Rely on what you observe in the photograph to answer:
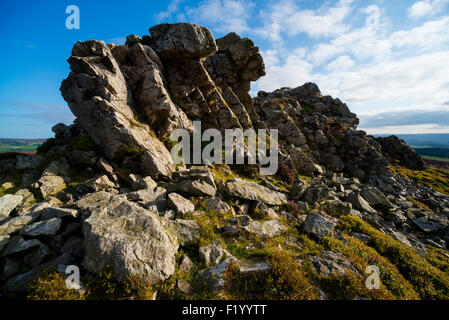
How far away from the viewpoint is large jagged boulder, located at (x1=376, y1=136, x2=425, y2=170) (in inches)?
2619

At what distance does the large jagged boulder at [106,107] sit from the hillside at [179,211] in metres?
0.13

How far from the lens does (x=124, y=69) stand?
1992 cm

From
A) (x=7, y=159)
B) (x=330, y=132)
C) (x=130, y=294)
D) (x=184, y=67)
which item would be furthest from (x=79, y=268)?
(x=330, y=132)

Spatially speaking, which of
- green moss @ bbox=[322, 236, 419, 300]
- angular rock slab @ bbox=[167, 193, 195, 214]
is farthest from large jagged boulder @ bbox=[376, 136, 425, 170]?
angular rock slab @ bbox=[167, 193, 195, 214]

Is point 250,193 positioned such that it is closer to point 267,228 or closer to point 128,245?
point 267,228

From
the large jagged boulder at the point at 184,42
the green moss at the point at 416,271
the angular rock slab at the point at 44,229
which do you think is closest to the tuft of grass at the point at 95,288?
the angular rock slab at the point at 44,229

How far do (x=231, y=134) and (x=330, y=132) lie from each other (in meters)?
35.5

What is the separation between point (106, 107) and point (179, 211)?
1299cm

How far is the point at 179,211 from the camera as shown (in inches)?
419

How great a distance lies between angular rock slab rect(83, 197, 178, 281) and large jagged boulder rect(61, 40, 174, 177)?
8.13 meters

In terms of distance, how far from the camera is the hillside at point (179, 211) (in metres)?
6.57

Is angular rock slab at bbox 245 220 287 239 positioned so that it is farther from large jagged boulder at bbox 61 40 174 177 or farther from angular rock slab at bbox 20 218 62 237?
angular rock slab at bbox 20 218 62 237

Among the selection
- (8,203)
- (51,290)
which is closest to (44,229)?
(51,290)
